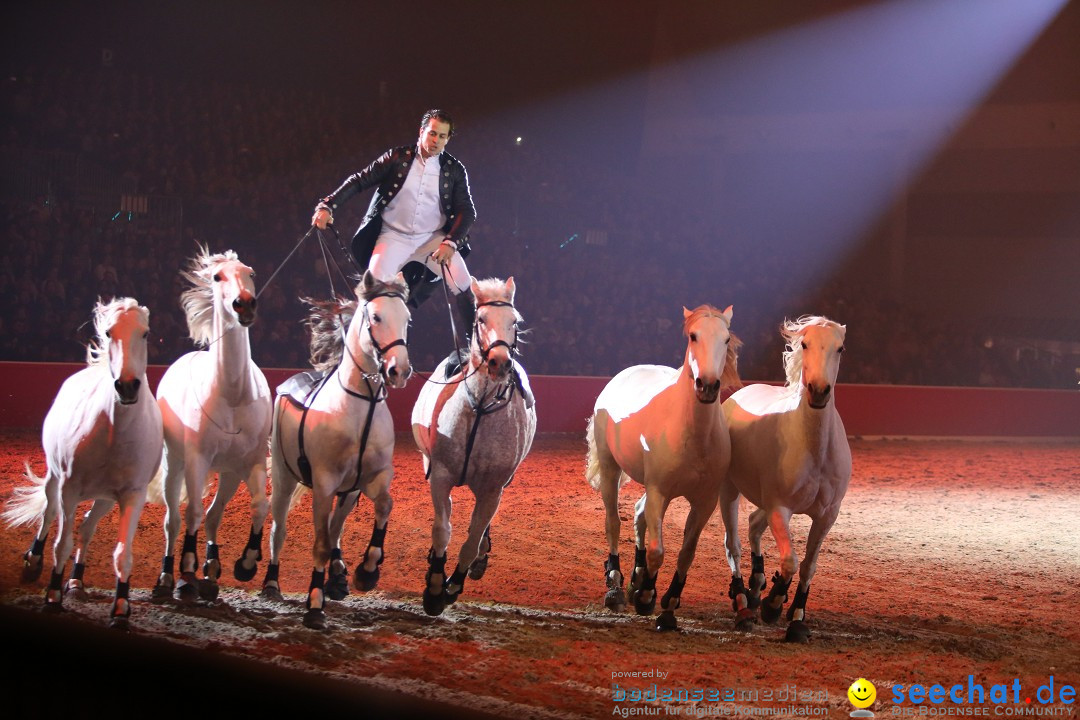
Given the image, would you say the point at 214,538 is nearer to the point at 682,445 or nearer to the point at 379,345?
the point at 379,345

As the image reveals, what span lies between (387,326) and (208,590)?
174 cm

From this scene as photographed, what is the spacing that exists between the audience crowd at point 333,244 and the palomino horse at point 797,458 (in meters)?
7.62

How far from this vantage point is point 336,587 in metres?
5.15

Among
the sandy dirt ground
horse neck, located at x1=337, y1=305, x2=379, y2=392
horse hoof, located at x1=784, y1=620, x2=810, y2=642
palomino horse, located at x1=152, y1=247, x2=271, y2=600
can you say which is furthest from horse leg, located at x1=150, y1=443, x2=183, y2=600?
horse hoof, located at x1=784, y1=620, x2=810, y2=642

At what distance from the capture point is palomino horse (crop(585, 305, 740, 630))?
4.60 metres

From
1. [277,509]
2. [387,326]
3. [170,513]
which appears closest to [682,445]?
[387,326]

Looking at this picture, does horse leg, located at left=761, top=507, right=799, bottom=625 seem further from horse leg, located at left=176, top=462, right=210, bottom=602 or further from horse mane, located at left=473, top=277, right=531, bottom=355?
horse leg, located at left=176, top=462, right=210, bottom=602

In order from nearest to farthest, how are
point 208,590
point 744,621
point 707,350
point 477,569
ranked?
point 707,350
point 208,590
point 744,621
point 477,569

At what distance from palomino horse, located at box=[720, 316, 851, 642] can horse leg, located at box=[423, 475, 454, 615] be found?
5.39 feet

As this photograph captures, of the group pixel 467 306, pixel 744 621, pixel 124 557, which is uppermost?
pixel 467 306

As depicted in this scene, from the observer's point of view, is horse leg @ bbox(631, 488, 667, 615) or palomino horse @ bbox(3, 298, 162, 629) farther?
horse leg @ bbox(631, 488, 667, 615)

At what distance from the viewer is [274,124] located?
615 inches

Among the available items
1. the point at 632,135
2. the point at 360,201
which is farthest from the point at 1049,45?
the point at 360,201

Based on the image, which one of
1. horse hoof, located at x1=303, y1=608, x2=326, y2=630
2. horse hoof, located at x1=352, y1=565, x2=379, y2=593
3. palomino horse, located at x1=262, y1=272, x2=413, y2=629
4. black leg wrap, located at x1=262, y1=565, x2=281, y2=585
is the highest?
palomino horse, located at x1=262, y1=272, x2=413, y2=629
